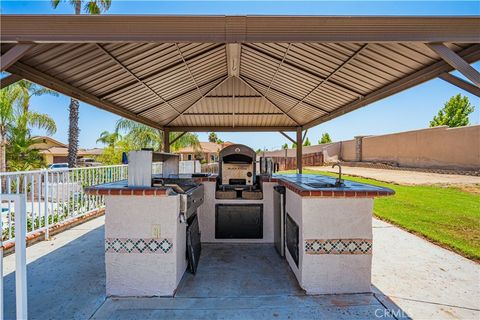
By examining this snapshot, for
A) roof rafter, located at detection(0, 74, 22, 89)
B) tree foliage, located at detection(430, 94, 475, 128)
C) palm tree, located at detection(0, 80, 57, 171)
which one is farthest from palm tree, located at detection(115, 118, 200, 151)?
tree foliage, located at detection(430, 94, 475, 128)

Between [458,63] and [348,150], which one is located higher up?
[458,63]

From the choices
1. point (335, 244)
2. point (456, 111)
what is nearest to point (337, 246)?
point (335, 244)

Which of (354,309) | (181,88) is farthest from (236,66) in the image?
(354,309)

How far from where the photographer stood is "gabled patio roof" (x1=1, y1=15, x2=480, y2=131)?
8.20ft

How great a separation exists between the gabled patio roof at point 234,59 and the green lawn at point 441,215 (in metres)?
3.00

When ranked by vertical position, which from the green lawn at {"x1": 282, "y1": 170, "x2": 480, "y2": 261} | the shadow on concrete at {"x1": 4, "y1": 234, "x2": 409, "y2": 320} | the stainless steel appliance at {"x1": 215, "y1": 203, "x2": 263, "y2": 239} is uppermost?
the stainless steel appliance at {"x1": 215, "y1": 203, "x2": 263, "y2": 239}

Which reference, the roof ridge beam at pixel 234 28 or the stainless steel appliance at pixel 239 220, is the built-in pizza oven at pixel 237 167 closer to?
the stainless steel appliance at pixel 239 220

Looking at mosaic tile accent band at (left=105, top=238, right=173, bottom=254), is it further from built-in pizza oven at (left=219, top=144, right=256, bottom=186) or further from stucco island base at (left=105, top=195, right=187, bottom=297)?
built-in pizza oven at (left=219, top=144, right=256, bottom=186)

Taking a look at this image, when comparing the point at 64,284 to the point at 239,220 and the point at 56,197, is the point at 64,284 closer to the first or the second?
the point at 239,220

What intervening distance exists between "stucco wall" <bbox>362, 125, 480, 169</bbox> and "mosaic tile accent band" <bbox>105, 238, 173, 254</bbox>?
1740 centimetres

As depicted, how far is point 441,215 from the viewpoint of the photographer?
22.6 feet

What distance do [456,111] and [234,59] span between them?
3576 cm

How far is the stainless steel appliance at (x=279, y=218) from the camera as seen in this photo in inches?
160

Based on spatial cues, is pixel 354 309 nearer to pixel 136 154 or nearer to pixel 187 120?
pixel 136 154
